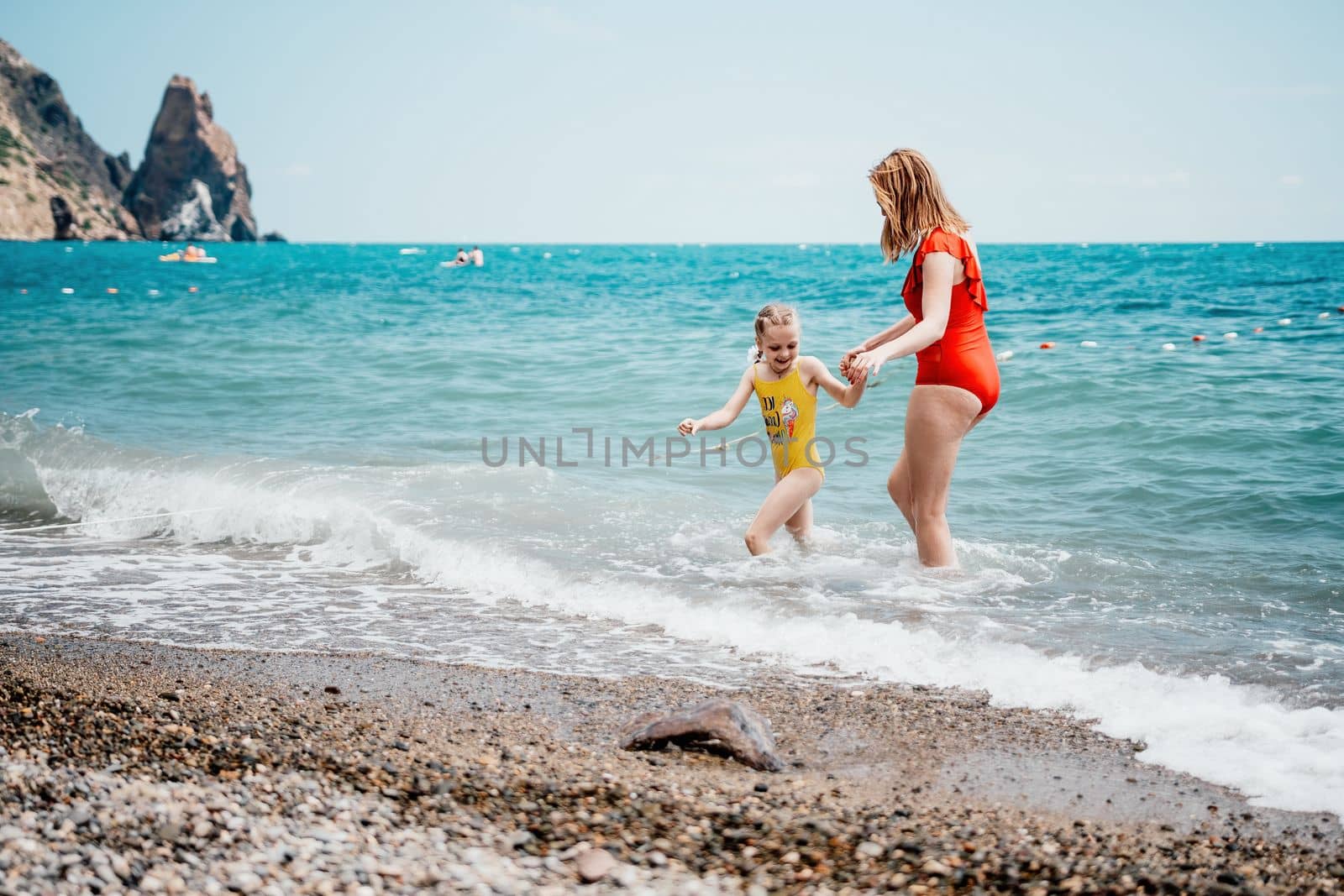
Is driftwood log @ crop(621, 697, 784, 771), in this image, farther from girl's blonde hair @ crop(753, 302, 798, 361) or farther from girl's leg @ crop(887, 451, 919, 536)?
girl's blonde hair @ crop(753, 302, 798, 361)

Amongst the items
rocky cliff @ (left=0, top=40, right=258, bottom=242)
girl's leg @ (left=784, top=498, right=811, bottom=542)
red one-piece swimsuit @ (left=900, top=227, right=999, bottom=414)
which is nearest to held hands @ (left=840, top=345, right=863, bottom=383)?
red one-piece swimsuit @ (left=900, top=227, right=999, bottom=414)

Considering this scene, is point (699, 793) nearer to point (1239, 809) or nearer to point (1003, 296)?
point (1239, 809)

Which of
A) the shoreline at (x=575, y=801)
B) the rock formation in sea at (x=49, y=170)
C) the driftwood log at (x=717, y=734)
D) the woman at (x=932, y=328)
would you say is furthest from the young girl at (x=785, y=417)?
the rock formation in sea at (x=49, y=170)

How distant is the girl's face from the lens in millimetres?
5977

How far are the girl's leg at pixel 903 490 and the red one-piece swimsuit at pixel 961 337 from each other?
2.15ft

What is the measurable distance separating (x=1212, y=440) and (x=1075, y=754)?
7.06 metres

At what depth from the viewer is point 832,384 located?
6.02 metres

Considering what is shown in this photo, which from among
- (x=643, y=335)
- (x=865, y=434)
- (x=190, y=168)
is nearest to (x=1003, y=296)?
(x=643, y=335)

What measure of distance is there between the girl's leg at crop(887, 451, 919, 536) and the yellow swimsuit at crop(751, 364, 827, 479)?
552 mm

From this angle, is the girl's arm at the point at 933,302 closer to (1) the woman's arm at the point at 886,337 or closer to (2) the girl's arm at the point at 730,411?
(1) the woman's arm at the point at 886,337

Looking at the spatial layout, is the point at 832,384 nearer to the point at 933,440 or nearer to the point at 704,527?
the point at 933,440

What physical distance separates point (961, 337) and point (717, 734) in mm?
2459

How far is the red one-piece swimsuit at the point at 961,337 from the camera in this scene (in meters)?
4.85

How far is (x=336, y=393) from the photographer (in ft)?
46.6
